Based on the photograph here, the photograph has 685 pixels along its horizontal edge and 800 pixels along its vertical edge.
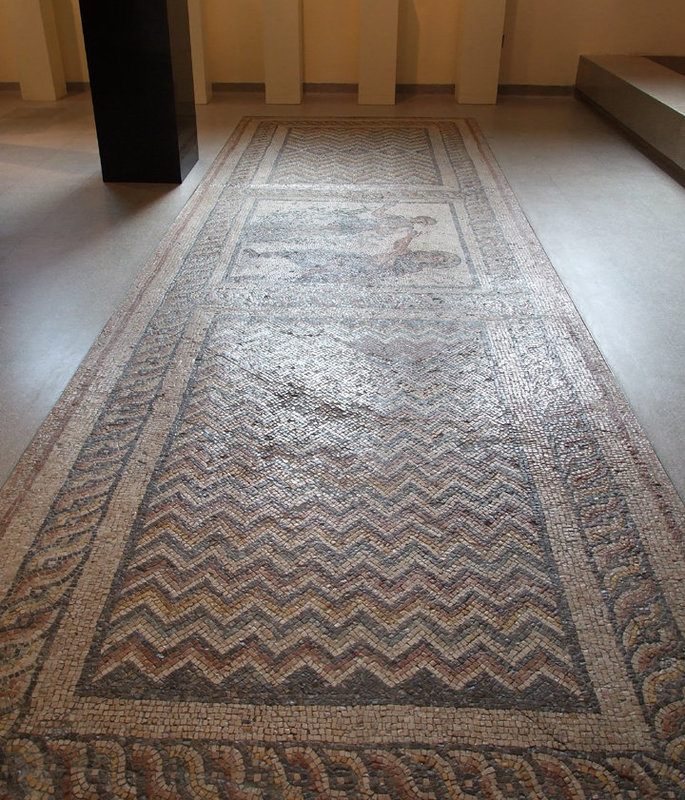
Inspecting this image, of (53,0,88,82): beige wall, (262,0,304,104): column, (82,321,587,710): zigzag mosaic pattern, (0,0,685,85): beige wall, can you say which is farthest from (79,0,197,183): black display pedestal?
(53,0,88,82): beige wall

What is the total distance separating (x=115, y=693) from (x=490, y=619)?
763 millimetres

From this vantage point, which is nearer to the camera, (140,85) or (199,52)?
(140,85)

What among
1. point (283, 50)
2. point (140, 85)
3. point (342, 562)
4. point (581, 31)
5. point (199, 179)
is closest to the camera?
point (342, 562)

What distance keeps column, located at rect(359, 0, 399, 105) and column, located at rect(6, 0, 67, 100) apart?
240cm

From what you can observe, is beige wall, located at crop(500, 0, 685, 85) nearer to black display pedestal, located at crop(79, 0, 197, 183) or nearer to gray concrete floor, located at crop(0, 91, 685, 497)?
gray concrete floor, located at crop(0, 91, 685, 497)

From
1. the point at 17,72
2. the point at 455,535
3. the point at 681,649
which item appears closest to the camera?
the point at 681,649

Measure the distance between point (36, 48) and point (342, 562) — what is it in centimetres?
567

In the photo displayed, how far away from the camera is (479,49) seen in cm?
594

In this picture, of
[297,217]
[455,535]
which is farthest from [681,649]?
[297,217]

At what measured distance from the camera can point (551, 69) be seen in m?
6.30

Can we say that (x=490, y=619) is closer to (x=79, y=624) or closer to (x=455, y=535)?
(x=455, y=535)

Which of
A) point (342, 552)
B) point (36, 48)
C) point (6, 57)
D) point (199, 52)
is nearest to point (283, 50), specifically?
point (199, 52)

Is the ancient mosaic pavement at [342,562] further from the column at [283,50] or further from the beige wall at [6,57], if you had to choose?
the beige wall at [6,57]

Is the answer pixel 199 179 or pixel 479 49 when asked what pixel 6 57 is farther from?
pixel 479 49
